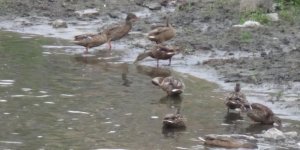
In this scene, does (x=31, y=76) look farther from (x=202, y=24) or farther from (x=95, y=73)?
(x=202, y=24)

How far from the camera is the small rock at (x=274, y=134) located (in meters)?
10.8

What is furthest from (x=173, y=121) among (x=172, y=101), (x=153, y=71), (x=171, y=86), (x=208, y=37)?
(x=208, y=37)

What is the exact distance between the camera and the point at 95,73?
15180 mm

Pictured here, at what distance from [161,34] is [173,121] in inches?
240

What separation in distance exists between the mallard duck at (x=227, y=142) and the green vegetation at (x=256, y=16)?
8.24m

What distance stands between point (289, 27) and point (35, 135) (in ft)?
27.8

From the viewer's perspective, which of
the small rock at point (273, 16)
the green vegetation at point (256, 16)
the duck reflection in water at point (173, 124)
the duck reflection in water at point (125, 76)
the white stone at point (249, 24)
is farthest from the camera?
the small rock at point (273, 16)

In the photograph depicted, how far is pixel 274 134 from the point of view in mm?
10875

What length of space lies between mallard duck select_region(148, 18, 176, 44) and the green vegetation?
6.37ft

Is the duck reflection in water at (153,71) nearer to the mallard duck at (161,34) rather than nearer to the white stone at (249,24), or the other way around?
the mallard duck at (161,34)

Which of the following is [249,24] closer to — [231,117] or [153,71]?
[153,71]

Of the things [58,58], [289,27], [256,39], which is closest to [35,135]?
[58,58]

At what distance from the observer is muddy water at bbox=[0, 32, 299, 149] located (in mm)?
10766

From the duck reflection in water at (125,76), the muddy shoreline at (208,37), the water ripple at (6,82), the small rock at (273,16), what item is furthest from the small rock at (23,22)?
the water ripple at (6,82)
